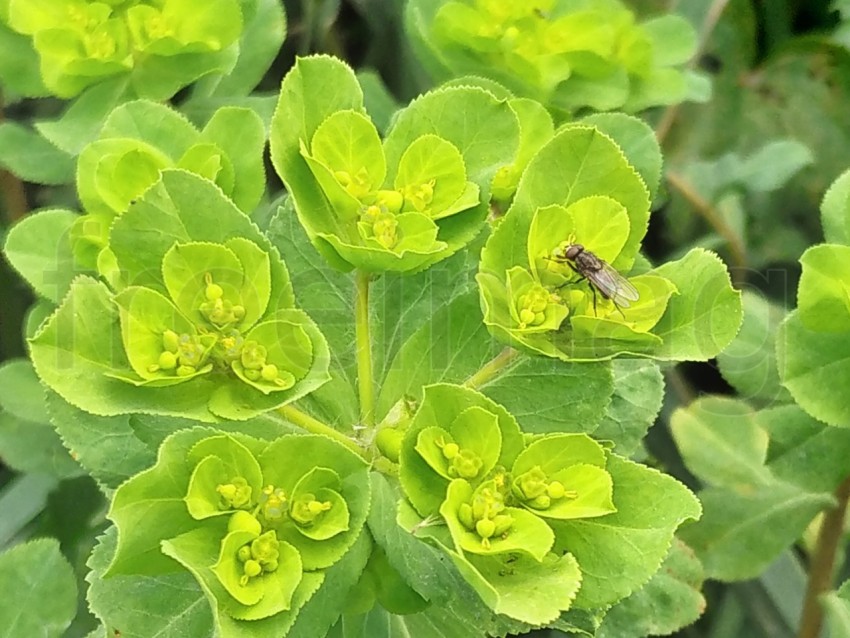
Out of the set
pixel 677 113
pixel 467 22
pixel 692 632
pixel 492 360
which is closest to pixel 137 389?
pixel 492 360

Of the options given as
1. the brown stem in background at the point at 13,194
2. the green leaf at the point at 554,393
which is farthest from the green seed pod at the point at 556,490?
the brown stem in background at the point at 13,194

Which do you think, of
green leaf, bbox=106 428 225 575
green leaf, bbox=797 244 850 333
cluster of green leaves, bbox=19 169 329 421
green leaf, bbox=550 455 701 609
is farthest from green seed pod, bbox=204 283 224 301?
green leaf, bbox=797 244 850 333

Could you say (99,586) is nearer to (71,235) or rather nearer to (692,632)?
(71,235)

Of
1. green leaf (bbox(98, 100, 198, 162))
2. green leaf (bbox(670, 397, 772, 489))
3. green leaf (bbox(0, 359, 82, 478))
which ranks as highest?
green leaf (bbox(98, 100, 198, 162))

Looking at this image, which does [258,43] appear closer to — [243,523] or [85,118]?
[85,118]

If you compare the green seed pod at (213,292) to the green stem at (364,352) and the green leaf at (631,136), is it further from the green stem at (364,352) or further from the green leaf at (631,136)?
the green leaf at (631,136)

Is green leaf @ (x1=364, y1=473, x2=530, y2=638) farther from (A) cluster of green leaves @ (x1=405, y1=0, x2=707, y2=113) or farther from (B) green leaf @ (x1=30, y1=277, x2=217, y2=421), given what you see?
(A) cluster of green leaves @ (x1=405, y1=0, x2=707, y2=113)
